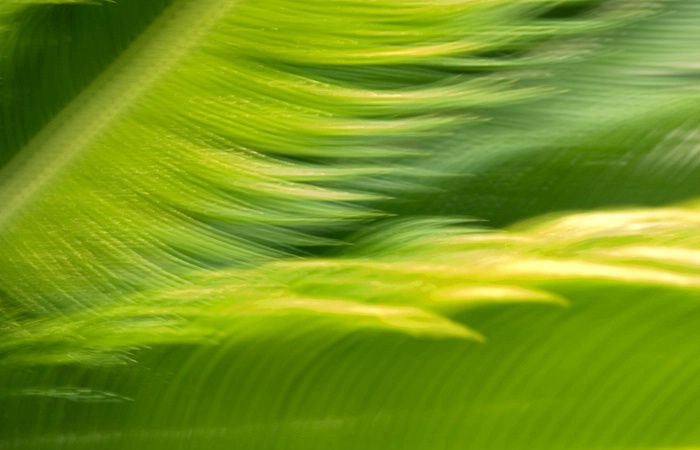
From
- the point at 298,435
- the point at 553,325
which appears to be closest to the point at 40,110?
the point at 298,435

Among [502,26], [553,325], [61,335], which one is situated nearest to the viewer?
[553,325]

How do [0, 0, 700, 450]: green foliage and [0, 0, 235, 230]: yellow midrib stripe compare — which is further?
[0, 0, 235, 230]: yellow midrib stripe

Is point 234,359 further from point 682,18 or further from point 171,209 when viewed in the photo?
point 682,18

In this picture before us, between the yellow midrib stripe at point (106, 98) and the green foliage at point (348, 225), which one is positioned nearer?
the green foliage at point (348, 225)

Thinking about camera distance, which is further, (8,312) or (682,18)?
(682,18)

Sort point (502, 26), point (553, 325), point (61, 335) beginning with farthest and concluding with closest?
point (502, 26) < point (61, 335) < point (553, 325)
